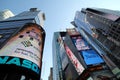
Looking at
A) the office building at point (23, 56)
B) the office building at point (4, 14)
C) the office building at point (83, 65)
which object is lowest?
the office building at point (4, 14)

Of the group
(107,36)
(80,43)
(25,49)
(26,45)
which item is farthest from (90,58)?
(25,49)

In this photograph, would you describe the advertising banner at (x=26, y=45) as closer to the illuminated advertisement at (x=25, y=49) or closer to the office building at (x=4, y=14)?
the illuminated advertisement at (x=25, y=49)

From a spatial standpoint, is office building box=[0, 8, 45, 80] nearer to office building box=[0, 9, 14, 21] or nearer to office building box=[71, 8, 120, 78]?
office building box=[71, 8, 120, 78]

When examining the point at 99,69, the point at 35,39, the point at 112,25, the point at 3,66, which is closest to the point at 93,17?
the point at 112,25

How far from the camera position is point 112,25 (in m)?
45.8

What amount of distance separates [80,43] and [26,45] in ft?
104

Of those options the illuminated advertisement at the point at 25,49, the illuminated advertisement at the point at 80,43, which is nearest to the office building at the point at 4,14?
the illuminated advertisement at the point at 80,43

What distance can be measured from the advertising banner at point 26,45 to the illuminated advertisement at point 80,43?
26.1m

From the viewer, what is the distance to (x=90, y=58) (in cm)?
3575

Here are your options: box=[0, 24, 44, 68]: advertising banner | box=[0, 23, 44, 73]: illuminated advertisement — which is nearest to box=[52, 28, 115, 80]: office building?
box=[0, 24, 44, 68]: advertising banner

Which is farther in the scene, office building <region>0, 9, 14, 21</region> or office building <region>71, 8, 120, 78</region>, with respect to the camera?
office building <region>0, 9, 14, 21</region>

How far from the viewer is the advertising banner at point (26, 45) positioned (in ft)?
36.2

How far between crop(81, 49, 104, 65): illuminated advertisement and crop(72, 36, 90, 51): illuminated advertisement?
1.97m

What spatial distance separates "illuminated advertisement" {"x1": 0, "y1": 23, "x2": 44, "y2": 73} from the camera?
34.2 ft
